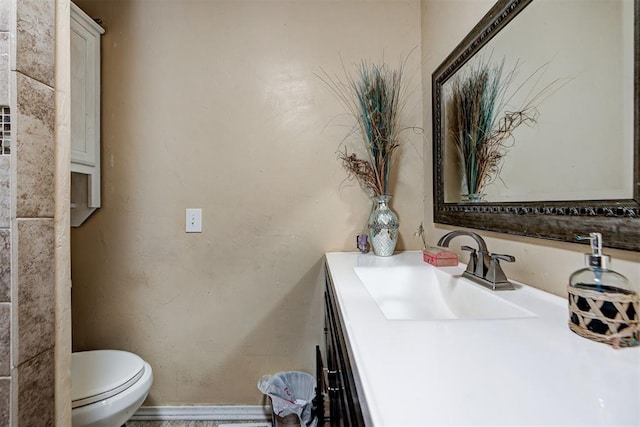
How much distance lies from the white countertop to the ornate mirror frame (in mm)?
199

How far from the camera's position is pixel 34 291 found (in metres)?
0.77

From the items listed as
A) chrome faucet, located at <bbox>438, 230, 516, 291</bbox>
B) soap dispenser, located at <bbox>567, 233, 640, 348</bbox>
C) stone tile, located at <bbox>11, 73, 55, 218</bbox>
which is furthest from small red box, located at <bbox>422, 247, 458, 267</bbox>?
stone tile, located at <bbox>11, 73, 55, 218</bbox>

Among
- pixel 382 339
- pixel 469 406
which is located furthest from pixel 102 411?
pixel 469 406

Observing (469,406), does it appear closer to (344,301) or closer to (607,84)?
(344,301)

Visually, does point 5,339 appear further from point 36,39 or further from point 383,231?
point 383,231

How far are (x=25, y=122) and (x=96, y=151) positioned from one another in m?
0.86

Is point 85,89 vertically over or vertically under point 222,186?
over

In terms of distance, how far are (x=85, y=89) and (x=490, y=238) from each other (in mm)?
1928

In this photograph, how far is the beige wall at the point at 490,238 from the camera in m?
0.69

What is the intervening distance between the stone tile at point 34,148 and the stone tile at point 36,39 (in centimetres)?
3

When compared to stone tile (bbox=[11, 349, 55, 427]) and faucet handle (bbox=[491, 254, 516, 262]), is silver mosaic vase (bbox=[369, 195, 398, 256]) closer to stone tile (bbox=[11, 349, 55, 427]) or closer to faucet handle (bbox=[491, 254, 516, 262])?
faucet handle (bbox=[491, 254, 516, 262])

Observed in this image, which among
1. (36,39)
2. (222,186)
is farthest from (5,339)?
(222,186)

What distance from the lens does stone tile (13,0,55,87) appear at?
0.74 metres

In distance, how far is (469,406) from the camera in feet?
1.16
